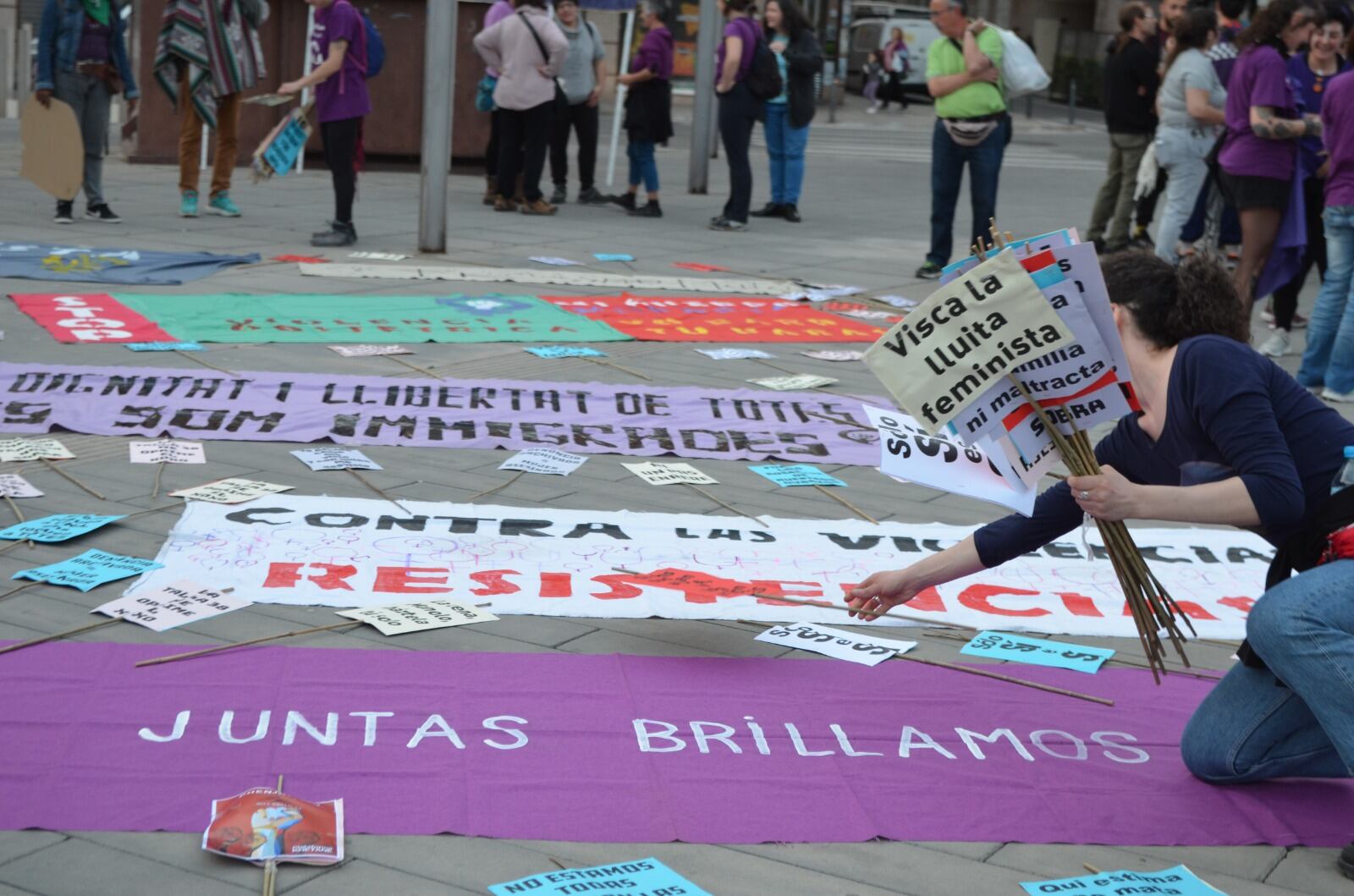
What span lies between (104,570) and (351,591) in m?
0.60

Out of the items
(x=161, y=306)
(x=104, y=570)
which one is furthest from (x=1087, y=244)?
(x=161, y=306)

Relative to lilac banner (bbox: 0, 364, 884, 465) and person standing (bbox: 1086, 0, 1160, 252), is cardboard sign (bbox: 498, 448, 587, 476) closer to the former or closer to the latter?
lilac banner (bbox: 0, 364, 884, 465)

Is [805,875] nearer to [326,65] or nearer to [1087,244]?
Result: [1087,244]

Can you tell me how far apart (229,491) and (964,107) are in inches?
227

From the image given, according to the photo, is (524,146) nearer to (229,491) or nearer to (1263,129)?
(1263,129)

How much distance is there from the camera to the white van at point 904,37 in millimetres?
32438

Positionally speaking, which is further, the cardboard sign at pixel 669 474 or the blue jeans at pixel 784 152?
the blue jeans at pixel 784 152

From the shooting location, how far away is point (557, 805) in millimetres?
2910

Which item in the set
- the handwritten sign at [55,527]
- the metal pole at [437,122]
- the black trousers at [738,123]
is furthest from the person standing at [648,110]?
the handwritten sign at [55,527]

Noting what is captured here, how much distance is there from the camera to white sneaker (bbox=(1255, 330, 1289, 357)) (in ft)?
26.3

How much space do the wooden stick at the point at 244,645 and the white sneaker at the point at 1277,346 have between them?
565 cm

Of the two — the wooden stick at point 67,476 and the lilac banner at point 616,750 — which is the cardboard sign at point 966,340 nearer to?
the lilac banner at point 616,750

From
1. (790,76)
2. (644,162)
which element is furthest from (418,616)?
(644,162)

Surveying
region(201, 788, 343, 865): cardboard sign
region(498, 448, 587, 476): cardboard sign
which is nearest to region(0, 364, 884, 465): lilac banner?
region(498, 448, 587, 476): cardboard sign
